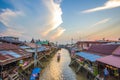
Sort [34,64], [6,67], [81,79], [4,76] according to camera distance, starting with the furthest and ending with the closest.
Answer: [34,64] < [81,79] < [6,67] < [4,76]

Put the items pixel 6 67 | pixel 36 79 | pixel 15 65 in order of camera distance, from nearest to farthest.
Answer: pixel 6 67, pixel 36 79, pixel 15 65

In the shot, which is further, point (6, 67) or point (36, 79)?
point (36, 79)

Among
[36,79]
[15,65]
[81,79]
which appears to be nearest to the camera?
[36,79]

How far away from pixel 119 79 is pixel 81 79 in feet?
36.3

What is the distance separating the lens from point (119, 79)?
18.4 m

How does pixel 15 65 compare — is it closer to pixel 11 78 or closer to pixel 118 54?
pixel 11 78

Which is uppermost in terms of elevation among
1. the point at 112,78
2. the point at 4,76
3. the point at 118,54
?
the point at 118,54

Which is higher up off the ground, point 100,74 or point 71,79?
point 100,74

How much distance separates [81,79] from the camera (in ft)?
93.6

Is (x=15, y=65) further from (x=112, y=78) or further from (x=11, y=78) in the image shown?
(x=112, y=78)

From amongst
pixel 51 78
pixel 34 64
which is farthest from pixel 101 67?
pixel 34 64

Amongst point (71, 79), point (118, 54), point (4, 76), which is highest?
point (118, 54)

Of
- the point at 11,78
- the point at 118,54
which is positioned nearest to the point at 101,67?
the point at 118,54

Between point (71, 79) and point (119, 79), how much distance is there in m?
12.2
